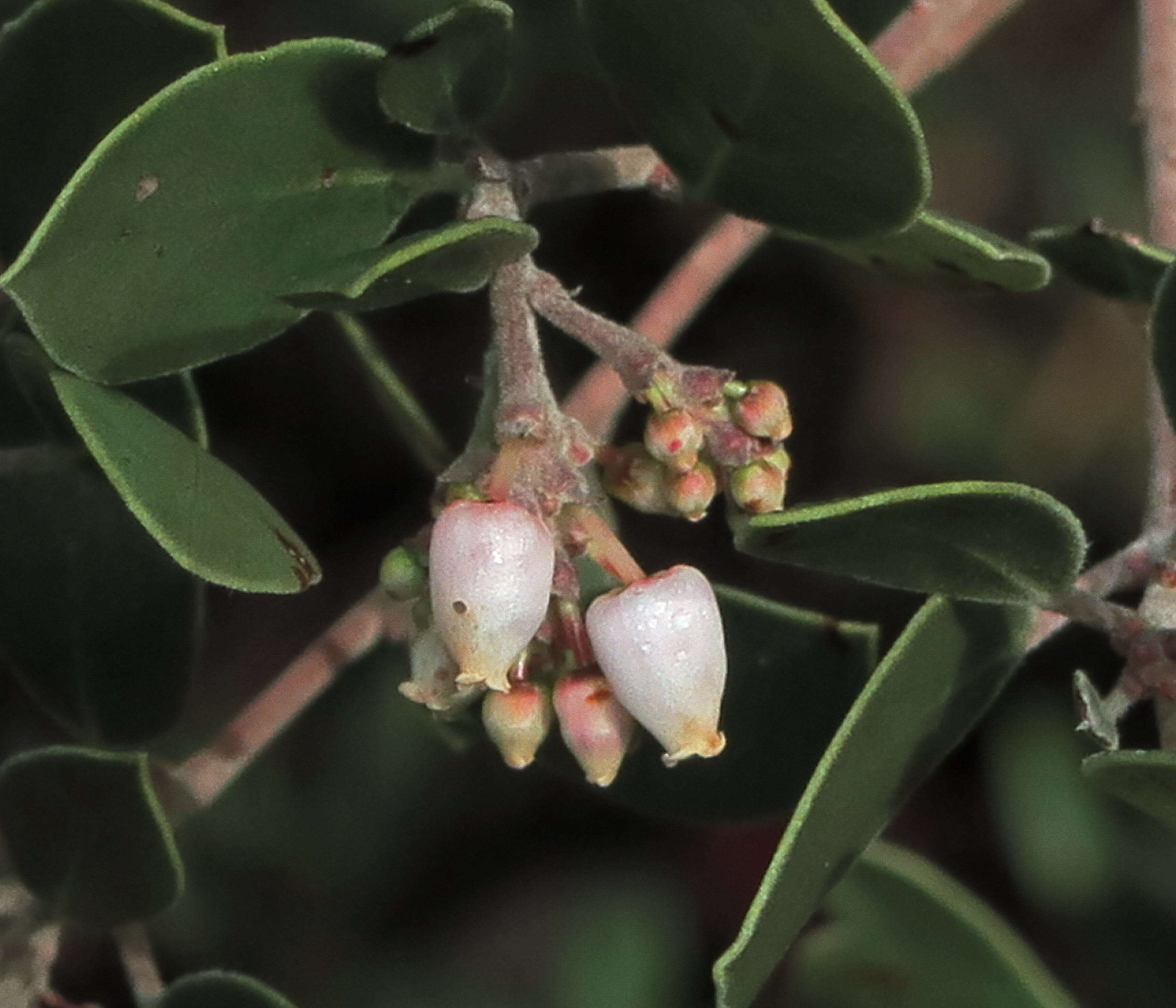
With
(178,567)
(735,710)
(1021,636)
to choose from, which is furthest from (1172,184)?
(178,567)

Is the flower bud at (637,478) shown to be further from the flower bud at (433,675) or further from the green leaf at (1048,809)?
the green leaf at (1048,809)

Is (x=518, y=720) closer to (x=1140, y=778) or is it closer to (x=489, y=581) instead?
(x=489, y=581)

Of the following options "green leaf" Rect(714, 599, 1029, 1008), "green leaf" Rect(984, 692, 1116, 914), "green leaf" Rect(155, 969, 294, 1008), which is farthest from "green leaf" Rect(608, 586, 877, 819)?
"green leaf" Rect(984, 692, 1116, 914)

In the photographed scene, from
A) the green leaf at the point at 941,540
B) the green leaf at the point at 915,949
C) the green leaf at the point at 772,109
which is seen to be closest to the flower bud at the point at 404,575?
the green leaf at the point at 941,540

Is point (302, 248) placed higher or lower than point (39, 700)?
higher

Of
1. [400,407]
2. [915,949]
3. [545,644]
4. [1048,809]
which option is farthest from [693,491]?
[1048,809]

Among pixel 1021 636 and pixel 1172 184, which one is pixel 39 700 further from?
pixel 1172 184

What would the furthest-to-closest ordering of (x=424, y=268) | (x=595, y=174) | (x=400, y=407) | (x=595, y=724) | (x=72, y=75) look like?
(x=400, y=407), (x=595, y=174), (x=72, y=75), (x=595, y=724), (x=424, y=268)
